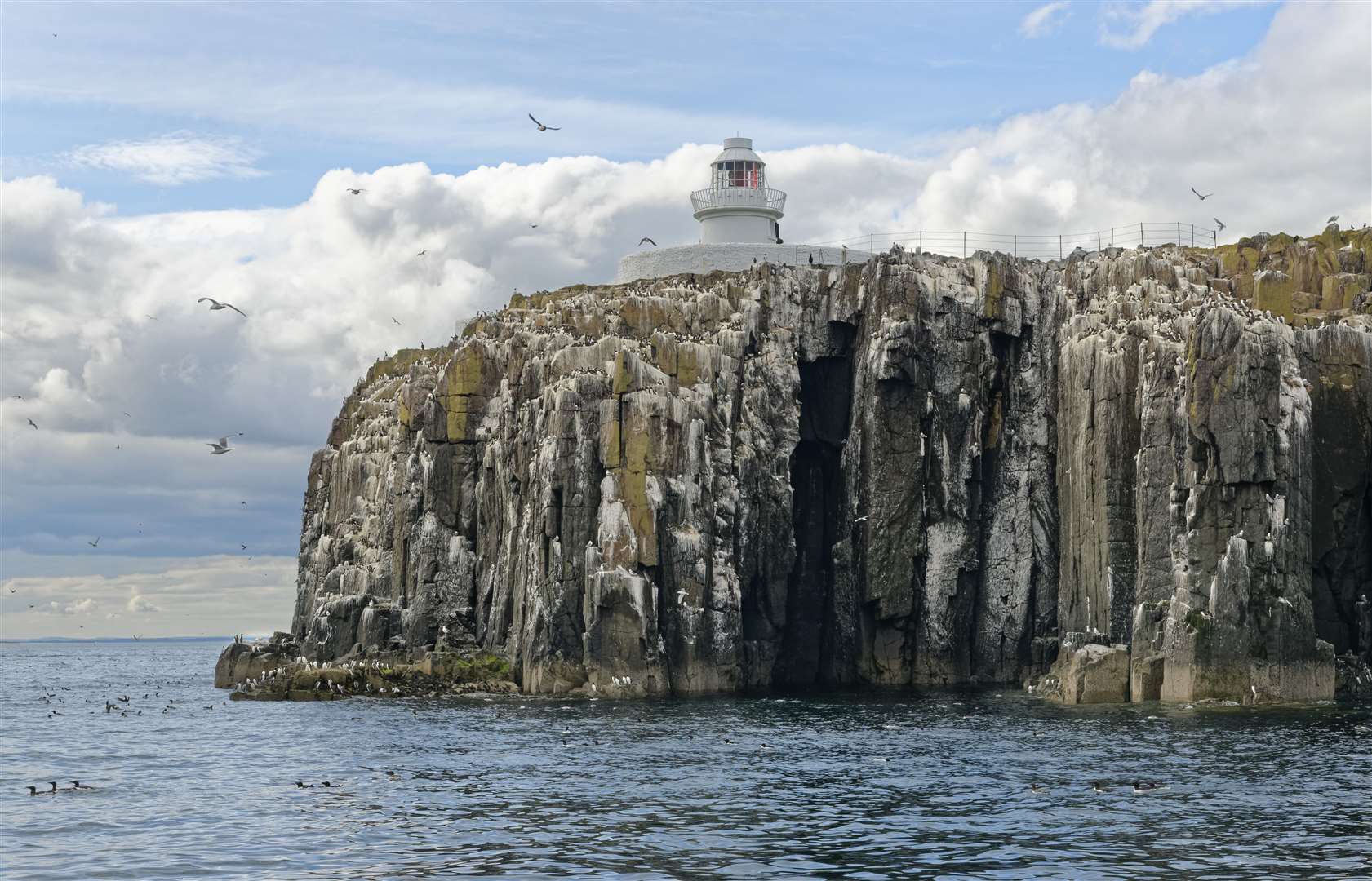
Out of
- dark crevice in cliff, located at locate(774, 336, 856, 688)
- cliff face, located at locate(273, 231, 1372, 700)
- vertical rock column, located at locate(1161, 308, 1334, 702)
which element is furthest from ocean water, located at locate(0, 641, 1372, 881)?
dark crevice in cliff, located at locate(774, 336, 856, 688)

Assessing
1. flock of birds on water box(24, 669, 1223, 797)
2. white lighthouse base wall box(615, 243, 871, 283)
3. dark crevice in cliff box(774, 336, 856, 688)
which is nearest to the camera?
flock of birds on water box(24, 669, 1223, 797)

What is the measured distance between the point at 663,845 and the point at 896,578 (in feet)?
212

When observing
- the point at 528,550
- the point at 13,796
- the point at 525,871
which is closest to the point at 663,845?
the point at 525,871

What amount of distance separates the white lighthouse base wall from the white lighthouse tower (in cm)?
514

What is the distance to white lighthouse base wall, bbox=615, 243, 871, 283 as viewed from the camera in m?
131

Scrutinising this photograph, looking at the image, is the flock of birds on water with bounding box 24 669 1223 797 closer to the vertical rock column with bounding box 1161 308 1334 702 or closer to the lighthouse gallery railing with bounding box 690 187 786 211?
the vertical rock column with bounding box 1161 308 1334 702

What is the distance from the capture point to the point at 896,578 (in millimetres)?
114125

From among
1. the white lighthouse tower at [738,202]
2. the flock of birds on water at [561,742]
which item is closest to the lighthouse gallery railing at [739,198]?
the white lighthouse tower at [738,202]

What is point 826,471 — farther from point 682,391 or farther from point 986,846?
point 986,846

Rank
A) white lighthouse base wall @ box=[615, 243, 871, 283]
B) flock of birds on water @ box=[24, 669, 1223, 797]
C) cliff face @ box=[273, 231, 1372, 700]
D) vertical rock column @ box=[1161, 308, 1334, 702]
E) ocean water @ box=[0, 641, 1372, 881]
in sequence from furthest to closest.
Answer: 1. white lighthouse base wall @ box=[615, 243, 871, 283]
2. cliff face @ box=[273, 231, 1372, 700]
3. vertical rock column @ box=[1161, 308, 1334, 702]
4. flock of birds on water @ box=[24, 669, 1223, 797]
5. ocean water @ box=[0, 641, 1372, 881]

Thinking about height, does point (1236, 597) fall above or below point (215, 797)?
above

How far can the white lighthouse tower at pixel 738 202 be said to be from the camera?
137375 millimetres

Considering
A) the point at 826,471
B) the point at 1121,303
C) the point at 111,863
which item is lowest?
the point at 111,863

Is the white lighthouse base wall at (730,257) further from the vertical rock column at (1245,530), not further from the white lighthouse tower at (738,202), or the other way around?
the vertical rock column at (1245,530)
